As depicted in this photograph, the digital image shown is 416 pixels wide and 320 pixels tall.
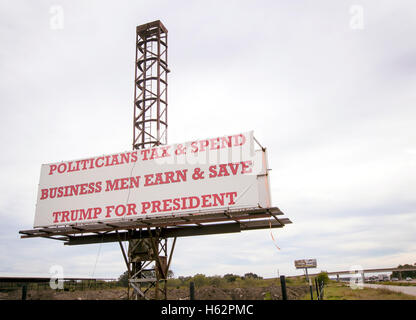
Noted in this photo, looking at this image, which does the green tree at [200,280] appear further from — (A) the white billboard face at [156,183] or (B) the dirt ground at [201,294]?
(A) the white billboard face at [156,183]

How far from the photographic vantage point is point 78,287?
36.7m

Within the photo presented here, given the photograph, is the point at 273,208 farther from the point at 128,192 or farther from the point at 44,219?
the point at 44,219

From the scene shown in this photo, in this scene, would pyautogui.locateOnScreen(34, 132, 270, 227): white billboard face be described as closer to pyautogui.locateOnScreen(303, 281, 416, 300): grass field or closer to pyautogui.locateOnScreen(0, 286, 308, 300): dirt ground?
pyautogui.locateOnScreen(303, 281, 416, 300): grass field

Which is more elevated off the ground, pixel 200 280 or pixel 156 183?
pixel 156 183

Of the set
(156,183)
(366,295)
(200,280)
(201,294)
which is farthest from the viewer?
(200,280)

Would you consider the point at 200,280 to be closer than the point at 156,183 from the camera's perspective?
No

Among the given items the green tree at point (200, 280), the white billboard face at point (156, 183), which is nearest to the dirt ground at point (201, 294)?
the green tree at point (200, 280)

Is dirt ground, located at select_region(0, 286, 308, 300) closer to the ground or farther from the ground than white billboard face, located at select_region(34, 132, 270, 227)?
closer to the ground

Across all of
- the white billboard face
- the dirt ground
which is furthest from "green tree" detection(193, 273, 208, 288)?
the white billboard face

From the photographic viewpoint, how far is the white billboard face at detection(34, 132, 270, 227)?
13617 millimetres

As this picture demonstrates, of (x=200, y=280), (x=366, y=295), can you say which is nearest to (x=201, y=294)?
(x=200, y=280)

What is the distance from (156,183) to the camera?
14.8m

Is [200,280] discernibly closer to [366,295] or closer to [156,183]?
[366,295]

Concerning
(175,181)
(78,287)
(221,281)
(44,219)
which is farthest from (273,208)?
(78,287)
